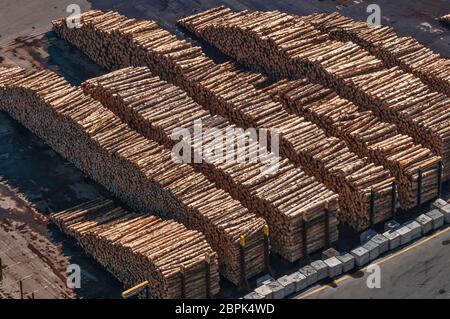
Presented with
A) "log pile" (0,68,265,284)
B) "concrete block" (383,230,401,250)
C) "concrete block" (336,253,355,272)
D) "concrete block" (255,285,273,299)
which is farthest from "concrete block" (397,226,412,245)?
"concrete block" (255,285,273,299)

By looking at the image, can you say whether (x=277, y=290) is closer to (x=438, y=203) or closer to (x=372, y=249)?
(x=372, y=249)

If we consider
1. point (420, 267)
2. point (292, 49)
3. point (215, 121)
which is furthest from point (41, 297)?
point (292, 49)

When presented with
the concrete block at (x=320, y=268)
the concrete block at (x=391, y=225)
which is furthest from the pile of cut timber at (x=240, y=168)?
the concrete block at (x=391, y=225)

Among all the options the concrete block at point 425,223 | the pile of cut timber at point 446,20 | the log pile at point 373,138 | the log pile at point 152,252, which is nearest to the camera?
the log pile at point 152,252

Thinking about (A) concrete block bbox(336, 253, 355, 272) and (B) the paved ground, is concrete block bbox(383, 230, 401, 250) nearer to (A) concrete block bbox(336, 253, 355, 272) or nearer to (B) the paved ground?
(B) the paved ground

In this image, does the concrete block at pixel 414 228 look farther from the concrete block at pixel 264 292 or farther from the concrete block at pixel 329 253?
the concrete block at pixel 264 292
